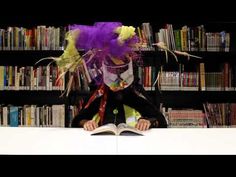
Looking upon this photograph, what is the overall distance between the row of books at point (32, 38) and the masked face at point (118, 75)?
4.76ft

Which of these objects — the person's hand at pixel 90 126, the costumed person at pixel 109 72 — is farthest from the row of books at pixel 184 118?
the person's hand at pixel 90 126

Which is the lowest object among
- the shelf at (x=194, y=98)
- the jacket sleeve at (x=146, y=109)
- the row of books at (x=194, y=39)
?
the shelf at (x=194, y=98)

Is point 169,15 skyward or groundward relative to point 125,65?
skyward

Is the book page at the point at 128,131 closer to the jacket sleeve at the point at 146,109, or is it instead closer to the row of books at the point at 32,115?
the jacket sleeve at the point at 146,109

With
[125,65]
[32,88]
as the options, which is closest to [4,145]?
[125,65]

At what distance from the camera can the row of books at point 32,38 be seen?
9.40 feet

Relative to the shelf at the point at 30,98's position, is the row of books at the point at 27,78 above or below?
above

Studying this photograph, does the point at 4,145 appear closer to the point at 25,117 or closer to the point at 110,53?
the point at 110,53

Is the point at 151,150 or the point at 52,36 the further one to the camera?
the point at 52,36

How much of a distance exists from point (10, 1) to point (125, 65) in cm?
186

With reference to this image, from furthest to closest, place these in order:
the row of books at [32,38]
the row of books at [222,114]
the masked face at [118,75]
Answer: the row of books at [222,114], the row of books at [32,38], the masked face at [118,75]

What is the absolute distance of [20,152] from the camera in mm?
903

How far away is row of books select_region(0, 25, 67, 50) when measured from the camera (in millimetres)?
2865

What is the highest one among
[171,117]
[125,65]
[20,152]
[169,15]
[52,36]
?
[169,15]
